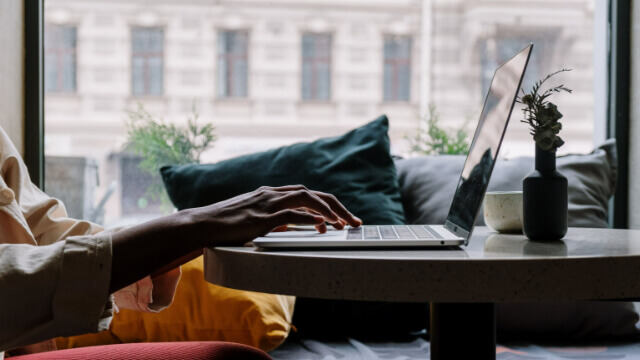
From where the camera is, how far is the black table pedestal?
2.64 feet

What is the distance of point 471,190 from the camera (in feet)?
2.79

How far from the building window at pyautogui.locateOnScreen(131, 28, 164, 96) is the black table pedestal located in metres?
1.89

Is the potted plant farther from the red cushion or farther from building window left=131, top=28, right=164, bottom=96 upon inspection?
building window left=131, top=28, right=164, bottom=96

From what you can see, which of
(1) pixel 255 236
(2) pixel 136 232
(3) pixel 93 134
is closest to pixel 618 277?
(1) pixel 255 236

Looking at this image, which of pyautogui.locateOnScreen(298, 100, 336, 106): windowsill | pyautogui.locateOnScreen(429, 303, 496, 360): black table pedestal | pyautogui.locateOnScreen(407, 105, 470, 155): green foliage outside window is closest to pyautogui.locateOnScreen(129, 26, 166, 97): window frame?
pyautogui.locateOnScreen(298, 100, 336, 106): windowsill

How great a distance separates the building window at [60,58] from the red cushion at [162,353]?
1692 mm

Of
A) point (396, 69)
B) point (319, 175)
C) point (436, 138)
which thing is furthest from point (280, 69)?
point (319, 175)

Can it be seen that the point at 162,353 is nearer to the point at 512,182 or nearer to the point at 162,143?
the point at 512,182

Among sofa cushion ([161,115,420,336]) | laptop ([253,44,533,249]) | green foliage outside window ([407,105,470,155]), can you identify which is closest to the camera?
laptop ([253,44,533,249])

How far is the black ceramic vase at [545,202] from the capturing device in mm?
892

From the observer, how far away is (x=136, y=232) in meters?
0.70

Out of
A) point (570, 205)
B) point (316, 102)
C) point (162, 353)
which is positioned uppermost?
point (316, 102)

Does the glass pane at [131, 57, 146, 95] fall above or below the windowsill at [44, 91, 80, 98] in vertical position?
above

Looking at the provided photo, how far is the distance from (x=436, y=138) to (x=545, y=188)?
1424 mm
